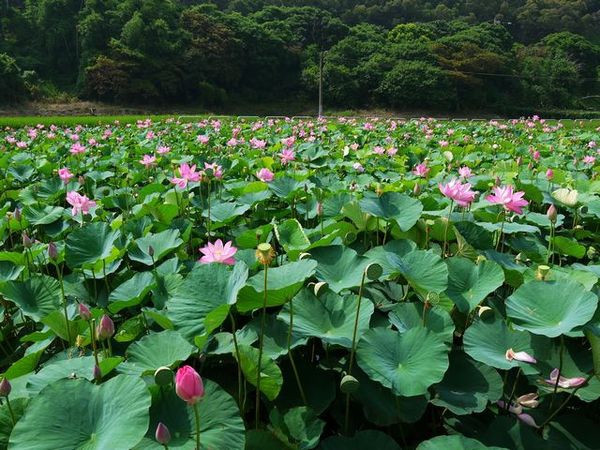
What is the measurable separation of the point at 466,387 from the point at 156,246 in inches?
37.0

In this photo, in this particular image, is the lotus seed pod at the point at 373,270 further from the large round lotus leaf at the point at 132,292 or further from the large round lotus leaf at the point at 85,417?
the large round lotus leaf at the point at 132,292

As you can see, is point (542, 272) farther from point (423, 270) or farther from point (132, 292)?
point (132, 292)

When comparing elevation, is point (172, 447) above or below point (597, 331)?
below

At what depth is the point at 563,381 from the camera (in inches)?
33.0

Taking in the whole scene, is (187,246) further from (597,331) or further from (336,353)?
(597,331)

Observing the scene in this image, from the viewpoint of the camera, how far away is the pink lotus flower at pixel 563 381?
2.61ft

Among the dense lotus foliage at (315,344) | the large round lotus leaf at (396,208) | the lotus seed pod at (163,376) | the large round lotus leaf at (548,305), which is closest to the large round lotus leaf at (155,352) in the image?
the dense lotus foliage at (315,344)

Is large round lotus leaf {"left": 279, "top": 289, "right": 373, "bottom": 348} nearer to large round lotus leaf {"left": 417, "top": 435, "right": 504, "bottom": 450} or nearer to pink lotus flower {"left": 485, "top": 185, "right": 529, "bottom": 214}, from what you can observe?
large round lotus leaf {"left": 417, "top": 435, "right": 504, "bottom": 450}

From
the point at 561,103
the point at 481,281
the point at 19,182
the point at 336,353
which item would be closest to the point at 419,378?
the point at 336,353

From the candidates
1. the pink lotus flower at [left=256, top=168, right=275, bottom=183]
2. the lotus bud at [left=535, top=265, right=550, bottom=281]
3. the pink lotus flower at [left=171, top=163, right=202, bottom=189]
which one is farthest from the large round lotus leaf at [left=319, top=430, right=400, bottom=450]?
the pink lotus flower at [left=256, top=168, right=275, bottom=183]

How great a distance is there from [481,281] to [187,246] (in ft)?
3.31

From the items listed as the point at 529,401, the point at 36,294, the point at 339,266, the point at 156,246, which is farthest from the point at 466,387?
the point at 36,294

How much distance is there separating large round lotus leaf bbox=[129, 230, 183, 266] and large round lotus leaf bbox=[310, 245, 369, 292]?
1.54 feet

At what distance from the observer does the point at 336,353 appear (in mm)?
1012
